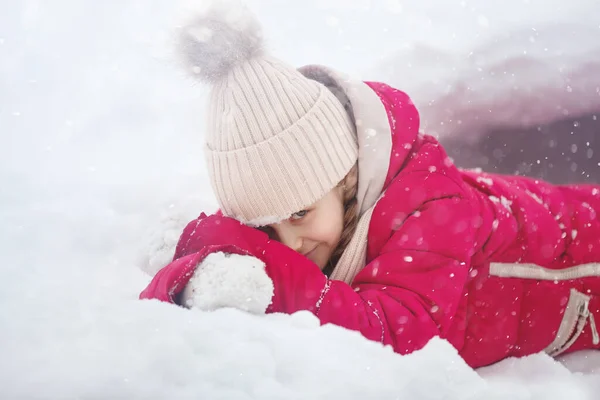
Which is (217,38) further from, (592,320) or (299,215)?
(592,320)

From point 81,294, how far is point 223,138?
451 mm

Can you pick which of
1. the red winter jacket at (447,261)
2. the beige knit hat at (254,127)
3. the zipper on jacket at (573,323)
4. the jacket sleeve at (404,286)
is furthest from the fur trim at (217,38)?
the zipper on jacket at (573,323)

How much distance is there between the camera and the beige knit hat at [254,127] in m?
1.07

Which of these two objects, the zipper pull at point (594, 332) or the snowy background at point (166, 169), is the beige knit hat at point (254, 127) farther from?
the zipper pull at point (594, 332)

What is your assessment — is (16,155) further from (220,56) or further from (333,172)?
(333,172)

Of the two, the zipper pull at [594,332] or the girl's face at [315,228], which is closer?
the girl's face at [315,228]

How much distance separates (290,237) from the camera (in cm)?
113

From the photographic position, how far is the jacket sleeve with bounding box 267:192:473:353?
0.93 meters

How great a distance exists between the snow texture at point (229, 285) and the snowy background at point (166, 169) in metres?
0.05

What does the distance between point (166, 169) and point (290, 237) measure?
2.37 feet

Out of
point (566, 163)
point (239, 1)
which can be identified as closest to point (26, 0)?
point (239, 1)

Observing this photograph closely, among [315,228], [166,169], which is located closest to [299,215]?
[315,228]

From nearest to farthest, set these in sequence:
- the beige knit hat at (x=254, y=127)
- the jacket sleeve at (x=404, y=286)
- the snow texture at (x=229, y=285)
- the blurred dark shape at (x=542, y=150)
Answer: the snow texture at (x=229, y=285), the jacket sleeve at (x=404, y=286), the beige knit hat at (x=254, y=127), the blurred dark shape at (x=542, y=150)

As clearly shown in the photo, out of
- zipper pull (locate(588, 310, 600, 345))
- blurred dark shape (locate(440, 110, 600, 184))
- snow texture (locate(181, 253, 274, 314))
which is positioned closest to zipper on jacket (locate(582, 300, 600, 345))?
zipper pull (locate(588, 310, 600, 345))
